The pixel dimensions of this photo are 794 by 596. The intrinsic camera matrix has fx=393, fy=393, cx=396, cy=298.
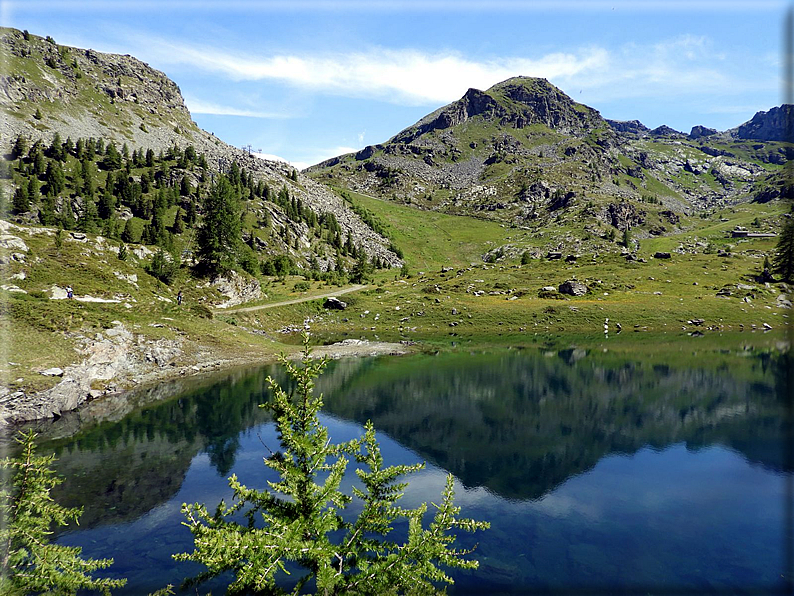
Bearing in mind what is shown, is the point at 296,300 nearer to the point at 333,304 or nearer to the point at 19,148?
the point at 333,304

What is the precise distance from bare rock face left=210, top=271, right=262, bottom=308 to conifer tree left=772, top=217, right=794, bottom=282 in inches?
5587

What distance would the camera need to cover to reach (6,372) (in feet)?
118

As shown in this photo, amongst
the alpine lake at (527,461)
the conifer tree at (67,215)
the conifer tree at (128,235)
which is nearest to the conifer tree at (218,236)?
the conifer tree at (128,235)

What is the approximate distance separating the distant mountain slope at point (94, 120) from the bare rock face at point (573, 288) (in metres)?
75.9

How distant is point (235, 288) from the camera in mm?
89250

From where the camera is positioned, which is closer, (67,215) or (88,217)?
(88,217)

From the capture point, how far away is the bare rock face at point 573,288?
106m

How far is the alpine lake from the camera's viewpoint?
830 inches

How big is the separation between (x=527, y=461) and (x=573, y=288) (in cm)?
8274

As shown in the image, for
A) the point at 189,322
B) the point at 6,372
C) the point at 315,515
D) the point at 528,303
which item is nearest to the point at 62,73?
the point at 189,322

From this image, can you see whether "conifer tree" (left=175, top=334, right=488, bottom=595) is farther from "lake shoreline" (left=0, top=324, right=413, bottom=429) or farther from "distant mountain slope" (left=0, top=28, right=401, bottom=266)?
"distant mountain slope" (left=0, top=28, right=401, bottom=266)

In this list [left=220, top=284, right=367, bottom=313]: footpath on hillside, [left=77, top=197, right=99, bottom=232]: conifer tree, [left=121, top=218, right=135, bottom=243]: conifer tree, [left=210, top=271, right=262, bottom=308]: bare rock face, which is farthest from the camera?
[left=121, top=218, right=135, bottom=243]: conifer tree

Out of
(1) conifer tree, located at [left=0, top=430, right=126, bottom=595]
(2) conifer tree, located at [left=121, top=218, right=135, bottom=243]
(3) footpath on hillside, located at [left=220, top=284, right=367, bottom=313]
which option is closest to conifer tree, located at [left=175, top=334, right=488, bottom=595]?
(1) conifer tree, located at [left=0, top=430, right=126, bottom=595]

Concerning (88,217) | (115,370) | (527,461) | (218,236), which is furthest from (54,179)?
(527,461)
